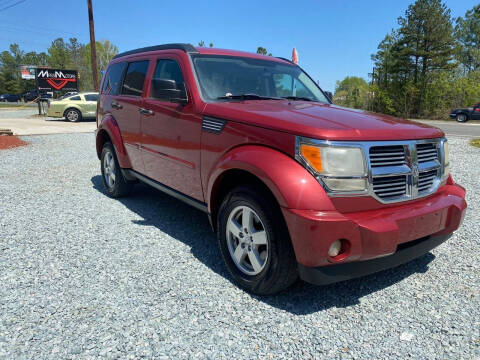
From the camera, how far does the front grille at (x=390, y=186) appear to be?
237 cm

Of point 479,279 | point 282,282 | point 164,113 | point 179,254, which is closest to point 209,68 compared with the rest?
point 164,113

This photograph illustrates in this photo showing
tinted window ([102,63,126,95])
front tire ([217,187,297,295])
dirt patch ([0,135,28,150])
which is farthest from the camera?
dirt patch ([0,135,28,150])

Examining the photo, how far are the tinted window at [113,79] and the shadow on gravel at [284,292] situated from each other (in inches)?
63.2

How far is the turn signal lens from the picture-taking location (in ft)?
7.52

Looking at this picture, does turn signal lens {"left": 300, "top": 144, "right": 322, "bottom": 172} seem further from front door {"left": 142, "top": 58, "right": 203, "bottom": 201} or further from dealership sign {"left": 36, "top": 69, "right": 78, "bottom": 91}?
dealership sign {"left": 36, "top": 69, "right": 78, "bottom": 91}

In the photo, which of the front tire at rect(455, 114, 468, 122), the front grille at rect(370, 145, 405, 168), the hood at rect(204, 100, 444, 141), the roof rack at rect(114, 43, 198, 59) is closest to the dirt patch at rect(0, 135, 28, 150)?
the roof rack at rect(114, 43, 198, 59)

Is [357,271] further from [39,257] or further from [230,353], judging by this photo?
[39,257]

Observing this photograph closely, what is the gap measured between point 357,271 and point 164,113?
7.93ft

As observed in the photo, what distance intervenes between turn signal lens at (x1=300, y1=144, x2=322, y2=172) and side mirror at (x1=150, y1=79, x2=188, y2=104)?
1.46 metres

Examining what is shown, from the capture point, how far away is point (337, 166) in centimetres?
229

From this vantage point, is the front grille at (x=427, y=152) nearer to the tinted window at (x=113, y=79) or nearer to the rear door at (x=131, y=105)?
the rear door at (x=131, y=105)

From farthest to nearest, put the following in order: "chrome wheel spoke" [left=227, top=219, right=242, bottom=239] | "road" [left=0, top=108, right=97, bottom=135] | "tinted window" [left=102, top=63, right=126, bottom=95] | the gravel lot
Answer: "road" [left=0, top=108, right=97, bottom=135], "tinted window" [left=102, top=63, right=126, bottom=95], "chrome wheel spoke" [left=227, top=219, right=242, bottom=239], the gravel lot

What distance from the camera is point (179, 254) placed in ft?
11.4

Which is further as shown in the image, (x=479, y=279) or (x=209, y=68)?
(x=209, y=68)
